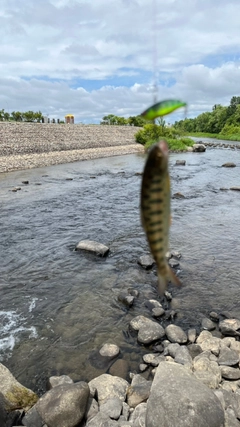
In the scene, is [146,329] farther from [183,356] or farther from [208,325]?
[208,325]

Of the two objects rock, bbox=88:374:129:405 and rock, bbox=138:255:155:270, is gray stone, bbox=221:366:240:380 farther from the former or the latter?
rock, bbox=138:255:155:270

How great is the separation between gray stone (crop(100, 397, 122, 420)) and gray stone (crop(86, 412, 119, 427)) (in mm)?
147

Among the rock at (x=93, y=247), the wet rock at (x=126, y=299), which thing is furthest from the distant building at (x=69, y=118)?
the wet rock at (x=126, y=299)

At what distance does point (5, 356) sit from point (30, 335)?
87 centimetres

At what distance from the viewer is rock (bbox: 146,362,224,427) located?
15.8ft

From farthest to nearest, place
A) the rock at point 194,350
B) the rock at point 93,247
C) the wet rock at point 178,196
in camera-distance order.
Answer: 1. the wet rock at point 178,196
2. the rock at point 93,247
3. the rock at point 194,350

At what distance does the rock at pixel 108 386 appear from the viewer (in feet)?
20.3

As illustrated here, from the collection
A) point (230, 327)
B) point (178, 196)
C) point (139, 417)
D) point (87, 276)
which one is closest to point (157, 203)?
point (139, 417)

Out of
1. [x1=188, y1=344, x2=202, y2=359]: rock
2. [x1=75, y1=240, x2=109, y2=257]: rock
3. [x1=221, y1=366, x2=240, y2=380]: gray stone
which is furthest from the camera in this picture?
[x1=75, y1=240, x2=109, y2=257]: rock

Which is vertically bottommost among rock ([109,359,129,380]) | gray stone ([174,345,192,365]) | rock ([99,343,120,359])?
rock ([109,359,129,380])

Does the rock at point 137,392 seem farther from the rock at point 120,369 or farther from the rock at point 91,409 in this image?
the rock at point 91,409

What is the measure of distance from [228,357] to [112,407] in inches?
110

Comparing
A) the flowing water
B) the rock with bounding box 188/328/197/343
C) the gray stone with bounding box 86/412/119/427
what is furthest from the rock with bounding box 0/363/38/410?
the rock with bounding box 188/328/197/343

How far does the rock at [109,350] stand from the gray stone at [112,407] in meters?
1.43
